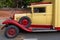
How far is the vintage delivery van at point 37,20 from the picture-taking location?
433 inches

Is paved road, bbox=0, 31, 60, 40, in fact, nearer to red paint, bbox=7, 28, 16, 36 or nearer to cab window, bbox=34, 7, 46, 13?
red paint, bbox=7, 28, 16, 36

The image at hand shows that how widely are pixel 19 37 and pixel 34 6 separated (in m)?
1.61

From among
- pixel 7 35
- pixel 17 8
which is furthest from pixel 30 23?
pixel 17 8

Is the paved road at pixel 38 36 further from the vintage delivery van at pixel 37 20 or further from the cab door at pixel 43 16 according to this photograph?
the cab door at pixel 43 16

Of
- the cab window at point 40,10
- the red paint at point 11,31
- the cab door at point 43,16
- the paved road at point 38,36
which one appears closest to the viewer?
the paved road at point 38,36

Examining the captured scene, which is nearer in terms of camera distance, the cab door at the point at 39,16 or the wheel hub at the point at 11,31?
the wheel hub at the point at 11,31

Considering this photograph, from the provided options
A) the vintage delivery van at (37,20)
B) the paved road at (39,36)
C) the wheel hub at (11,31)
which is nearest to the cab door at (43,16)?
the vintage delivery van at (37,20)

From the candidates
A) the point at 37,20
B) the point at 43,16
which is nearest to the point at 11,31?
the point at 37,20

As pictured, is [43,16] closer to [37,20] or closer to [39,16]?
[39,16]

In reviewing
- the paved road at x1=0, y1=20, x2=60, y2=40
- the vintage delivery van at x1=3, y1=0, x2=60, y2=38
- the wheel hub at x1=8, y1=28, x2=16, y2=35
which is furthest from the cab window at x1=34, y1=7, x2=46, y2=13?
the wheel hub at x1=8, y1=28, x2=16, y2=35

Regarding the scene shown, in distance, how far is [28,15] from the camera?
11.5 m

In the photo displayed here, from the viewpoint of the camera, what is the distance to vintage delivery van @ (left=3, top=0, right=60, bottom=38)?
11.0 m

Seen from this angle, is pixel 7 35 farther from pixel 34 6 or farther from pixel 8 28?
pixel 34 6

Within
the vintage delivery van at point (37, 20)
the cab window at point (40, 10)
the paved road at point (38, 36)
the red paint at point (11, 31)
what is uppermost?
the cab window at point (40, 10)
